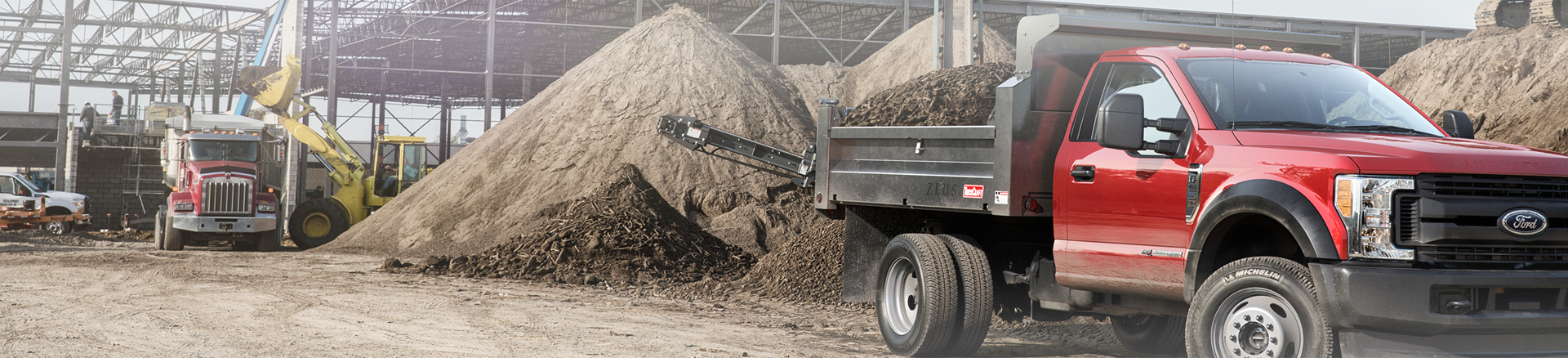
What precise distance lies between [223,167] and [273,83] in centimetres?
284

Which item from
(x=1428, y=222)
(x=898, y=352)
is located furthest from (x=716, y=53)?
(x=1428, y=222)

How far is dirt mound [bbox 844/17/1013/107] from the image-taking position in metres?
25.8

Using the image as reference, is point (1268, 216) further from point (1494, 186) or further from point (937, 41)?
point (937, 41)

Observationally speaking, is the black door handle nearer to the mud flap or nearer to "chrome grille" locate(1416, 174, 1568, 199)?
"chrome grille" locate(1416, 174, 1568, 199)

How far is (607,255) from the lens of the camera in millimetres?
14086

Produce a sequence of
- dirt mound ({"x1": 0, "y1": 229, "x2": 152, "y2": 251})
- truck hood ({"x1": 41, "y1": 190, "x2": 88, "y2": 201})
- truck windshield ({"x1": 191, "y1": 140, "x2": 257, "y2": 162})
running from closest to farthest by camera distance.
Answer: truck windshield ({"x1": 191, "y1": 140, "x2": 257, "y2": 162}) → dirt mound ({"x1": 0, "y1": 229, "x2": 152, "y2": 251}) → truck hood ({"x1": 41, "y1": 190, "x2": 88, "y2": 201})

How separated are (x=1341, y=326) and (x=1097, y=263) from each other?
56.8 inches

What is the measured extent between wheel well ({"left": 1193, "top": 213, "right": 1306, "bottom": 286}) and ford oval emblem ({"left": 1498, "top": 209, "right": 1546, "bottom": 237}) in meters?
0.76

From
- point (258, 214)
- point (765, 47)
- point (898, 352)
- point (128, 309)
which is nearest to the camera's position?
point (898, 352)

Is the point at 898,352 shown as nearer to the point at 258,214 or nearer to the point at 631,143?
the point at 631,143

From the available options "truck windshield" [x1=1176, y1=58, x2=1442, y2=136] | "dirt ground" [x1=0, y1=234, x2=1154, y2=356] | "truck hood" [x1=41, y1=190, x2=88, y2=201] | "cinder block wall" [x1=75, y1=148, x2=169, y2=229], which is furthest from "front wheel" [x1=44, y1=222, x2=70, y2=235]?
"truck windshield" [x1=1176, y1=58, x2=1442, y2=136]

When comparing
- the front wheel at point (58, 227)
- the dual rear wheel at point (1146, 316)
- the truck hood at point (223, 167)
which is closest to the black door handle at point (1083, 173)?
the dual rear wheel at point (1146, 316)

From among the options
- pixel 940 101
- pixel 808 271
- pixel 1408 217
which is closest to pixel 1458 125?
pixel 1408 217

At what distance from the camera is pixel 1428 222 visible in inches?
165
